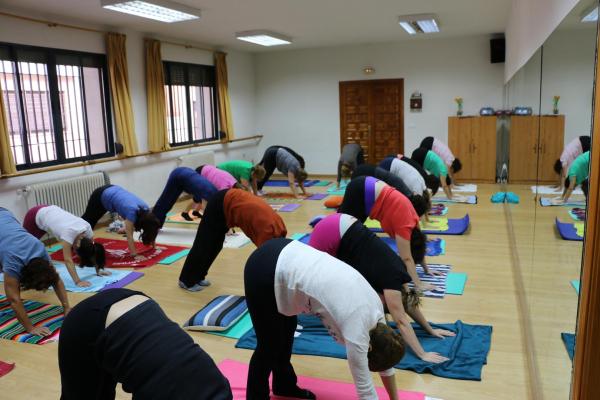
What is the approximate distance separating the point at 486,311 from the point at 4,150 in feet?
16.1

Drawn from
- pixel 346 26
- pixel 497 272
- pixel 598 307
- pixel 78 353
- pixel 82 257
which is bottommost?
pixel 497 272

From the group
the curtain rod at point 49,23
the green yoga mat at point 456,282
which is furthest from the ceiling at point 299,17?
the green yoga mat at point 456,282

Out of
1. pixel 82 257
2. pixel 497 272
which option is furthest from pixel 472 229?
pixel 82 257

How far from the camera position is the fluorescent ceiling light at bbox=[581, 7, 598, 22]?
1.53m

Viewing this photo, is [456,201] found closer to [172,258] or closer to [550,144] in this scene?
[172,258]

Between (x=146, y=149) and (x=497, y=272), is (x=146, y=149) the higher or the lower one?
the higher one

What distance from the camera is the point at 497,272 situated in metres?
4.45

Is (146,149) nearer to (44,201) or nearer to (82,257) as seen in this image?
(44,201)

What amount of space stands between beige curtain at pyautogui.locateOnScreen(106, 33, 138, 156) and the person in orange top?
3.32 m

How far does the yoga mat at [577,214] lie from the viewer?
1596 millimetres

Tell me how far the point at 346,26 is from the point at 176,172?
11.6 ft

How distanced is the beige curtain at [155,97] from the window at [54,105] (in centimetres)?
72

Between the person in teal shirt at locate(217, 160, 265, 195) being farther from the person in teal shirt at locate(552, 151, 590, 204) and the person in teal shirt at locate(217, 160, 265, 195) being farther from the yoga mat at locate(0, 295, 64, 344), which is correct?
the person in teal shirt at locate(552, 151, 590, 204)

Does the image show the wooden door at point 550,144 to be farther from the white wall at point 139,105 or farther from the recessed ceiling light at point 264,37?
the recessed ceiling light at point 264,37
